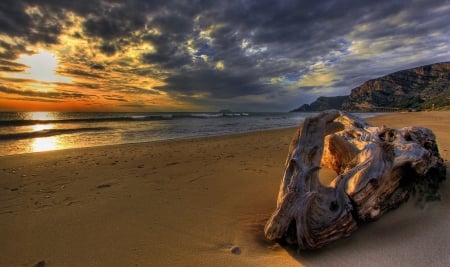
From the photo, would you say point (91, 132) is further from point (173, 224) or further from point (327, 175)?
point (327, 175)

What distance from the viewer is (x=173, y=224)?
3402 millimetres

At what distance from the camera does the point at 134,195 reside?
181 inches

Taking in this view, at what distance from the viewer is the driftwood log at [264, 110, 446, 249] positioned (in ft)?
8.32

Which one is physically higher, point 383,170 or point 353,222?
point 383,170

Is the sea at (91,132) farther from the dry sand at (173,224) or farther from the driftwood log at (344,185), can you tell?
the driftwood log at (344,185)

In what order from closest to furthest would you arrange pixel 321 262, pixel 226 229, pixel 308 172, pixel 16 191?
pixel 321 262 → pixel 308 172 → pixel 226 229 → pixel 16 191

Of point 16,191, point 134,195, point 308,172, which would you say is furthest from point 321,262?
point 16,191

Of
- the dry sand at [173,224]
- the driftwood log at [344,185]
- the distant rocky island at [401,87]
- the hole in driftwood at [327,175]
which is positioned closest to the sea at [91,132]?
the dry sand at [173,224]

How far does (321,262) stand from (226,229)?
1257 mm

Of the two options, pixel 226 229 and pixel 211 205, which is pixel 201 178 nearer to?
pixel 211 205

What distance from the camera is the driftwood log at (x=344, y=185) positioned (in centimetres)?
254

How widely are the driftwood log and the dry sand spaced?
0.17 m

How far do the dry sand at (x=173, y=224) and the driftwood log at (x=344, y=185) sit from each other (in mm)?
169

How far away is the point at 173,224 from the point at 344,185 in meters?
2.27
